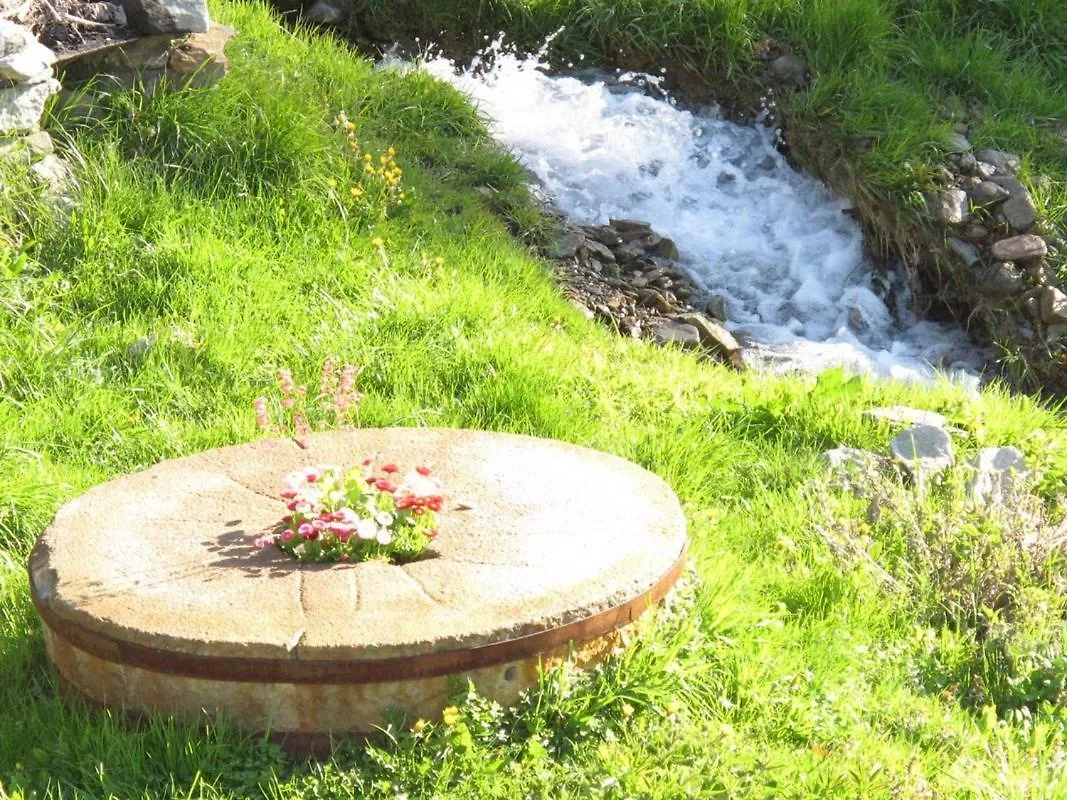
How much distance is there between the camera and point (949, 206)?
282 inches

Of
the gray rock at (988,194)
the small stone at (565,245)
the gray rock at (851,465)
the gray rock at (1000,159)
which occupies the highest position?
the gray rock at (1000,159)

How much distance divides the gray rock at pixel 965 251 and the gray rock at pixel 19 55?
4753mm

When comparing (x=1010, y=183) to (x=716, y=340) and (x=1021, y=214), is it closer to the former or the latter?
(x=1021, y=214)

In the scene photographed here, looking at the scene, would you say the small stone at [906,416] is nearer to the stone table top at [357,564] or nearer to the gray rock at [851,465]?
the gray rock at [851,465]

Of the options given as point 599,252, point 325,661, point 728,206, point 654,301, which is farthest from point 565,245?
point 325,661

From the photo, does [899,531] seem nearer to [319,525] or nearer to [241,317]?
[319,525]

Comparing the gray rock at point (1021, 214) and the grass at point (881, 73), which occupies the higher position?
the grass at point (881, 73)

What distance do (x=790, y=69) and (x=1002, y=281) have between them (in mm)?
2074

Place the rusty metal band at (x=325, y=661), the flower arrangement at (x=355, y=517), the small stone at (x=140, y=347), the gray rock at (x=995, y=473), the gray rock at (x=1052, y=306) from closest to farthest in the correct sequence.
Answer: the rusty metal band at (x=325, y=661) < the flower arrangement at (x=355, y=517) < the gray rock at (x=995, y=473) < the small stone at (x=140, y=347) < the gray rock at (x=1052, y=306)

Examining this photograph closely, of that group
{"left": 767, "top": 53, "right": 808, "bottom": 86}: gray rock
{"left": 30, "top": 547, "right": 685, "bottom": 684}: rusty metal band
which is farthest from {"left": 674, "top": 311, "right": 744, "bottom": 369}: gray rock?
{"left": 30, "top": 547, "right": 685, "bottom": 684}: rusty metal band

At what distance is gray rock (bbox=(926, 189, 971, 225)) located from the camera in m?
7.16

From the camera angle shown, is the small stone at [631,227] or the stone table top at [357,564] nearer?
the stone table top at [357,564]

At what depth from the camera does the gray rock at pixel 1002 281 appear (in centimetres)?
702

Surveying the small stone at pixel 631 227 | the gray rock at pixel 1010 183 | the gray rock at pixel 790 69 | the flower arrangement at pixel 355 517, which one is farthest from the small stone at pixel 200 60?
the gray rock at pixel 1010 183
